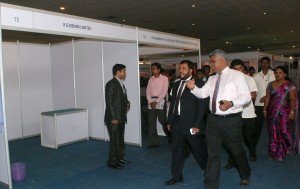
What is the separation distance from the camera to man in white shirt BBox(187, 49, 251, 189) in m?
2.97

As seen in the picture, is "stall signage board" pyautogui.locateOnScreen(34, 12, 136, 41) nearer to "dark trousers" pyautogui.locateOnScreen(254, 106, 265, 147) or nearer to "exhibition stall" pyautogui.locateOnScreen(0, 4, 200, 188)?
"exhibition stall" pyautogui.locateOnScreen(0, 4, 200, 188)

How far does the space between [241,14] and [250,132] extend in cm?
885

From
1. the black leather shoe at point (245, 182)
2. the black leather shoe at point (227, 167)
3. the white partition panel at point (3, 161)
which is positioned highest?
the white partition panel at point (3, 161)

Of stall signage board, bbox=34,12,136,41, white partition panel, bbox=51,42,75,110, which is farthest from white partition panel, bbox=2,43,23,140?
stall signage board, bbox=34,12,136,41

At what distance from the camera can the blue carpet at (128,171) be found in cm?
353

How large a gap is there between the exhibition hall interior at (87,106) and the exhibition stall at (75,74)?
20 mm

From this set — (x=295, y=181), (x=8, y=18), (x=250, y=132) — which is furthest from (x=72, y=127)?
(x=295, y=181)

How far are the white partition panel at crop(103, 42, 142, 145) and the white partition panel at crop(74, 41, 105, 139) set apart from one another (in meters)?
0.36

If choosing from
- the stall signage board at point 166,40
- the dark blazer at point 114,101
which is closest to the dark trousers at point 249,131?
the dark blazer at point 114,101

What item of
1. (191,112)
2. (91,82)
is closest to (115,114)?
(191,112)

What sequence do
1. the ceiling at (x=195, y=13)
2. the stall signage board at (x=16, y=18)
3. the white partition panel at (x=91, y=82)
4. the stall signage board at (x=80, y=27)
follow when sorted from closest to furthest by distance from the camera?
the stall signage board at (x=16, y=18) → the stall signage board at (x=80, y=27) → the white partition panel at (x=91, y=82) → the ceiling at (x=195, y=13)

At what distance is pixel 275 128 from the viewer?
436 cm

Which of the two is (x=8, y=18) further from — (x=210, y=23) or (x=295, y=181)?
(x=210, y=23)

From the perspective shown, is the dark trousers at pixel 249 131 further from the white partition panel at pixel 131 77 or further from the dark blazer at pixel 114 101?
the white partition panel at pixel 131 77
